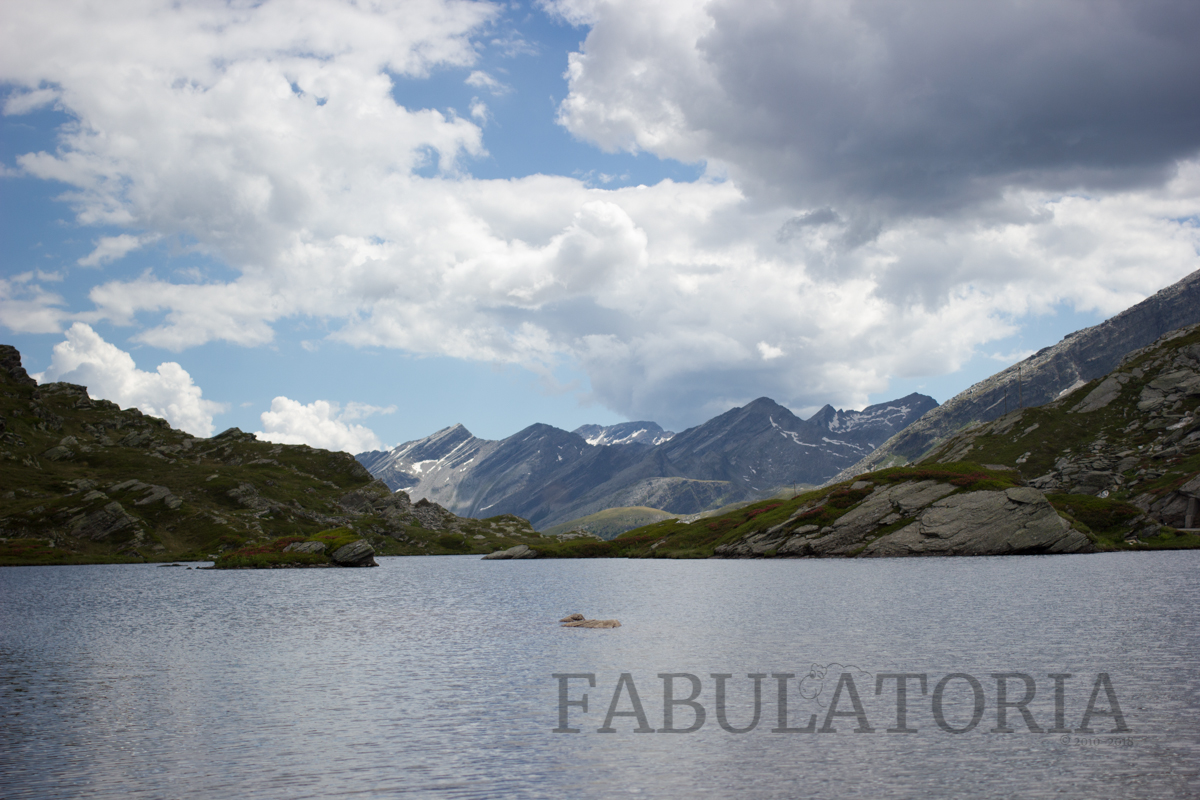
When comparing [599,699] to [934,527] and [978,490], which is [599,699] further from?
[978,490]

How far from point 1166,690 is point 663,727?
Answer: 2532 cm

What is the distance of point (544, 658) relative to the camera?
48.5 m

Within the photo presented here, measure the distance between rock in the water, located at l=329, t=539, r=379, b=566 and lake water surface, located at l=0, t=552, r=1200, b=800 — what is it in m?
87.9

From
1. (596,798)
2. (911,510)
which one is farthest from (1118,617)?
(911,510)

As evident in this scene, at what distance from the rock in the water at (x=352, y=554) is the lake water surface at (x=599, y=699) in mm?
87946

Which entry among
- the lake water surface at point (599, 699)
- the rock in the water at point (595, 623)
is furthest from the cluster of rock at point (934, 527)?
the rock in the water at point (595, 623)

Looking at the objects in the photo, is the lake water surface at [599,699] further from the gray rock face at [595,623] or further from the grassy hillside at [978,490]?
the grassy hillside at [978,490]

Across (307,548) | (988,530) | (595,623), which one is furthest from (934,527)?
(307,548)

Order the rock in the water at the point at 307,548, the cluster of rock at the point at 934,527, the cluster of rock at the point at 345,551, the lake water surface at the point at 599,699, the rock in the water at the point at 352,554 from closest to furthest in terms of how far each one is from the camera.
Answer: the lake water surface at the point at 599,699, the cluster of rock at the point at 934,527, the rock in the water at the point at 352,554, the cluster of rock at the point at 345,551, the rock in the water at the point at 307,548

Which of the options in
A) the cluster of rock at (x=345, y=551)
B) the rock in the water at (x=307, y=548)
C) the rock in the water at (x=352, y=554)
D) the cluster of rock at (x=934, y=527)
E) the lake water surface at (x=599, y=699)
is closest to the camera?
the lake water surface at (x=599, y=699)

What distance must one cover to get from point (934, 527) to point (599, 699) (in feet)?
490

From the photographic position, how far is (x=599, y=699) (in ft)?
120

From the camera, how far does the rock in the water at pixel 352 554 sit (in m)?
170

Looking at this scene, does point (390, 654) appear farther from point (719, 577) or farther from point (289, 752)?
point (719, 577)
